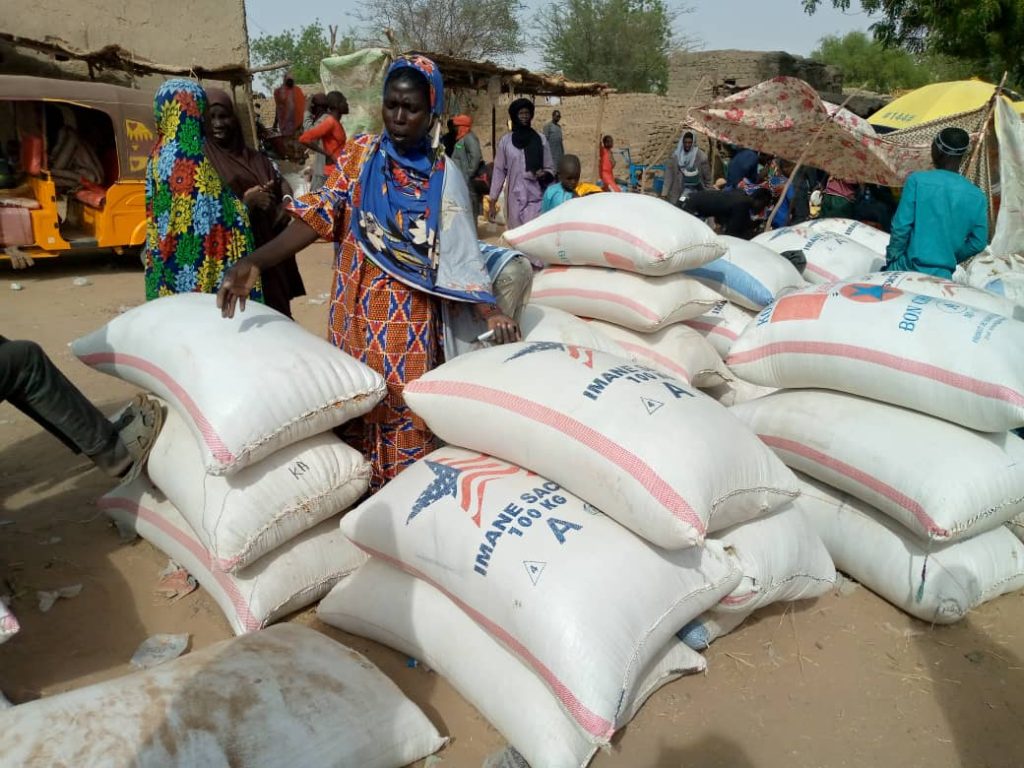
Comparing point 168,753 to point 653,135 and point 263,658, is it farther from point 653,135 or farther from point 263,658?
point 653,135

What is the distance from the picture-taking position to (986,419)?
2305 mm

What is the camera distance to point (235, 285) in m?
2.12

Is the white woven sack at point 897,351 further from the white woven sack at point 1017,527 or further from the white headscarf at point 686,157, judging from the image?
the white headscarf at point 686,157

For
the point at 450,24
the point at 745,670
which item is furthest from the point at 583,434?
the point at 450,24

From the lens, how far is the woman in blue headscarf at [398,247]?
2.26 metres

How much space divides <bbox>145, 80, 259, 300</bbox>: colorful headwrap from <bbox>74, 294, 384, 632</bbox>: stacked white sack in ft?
2.38

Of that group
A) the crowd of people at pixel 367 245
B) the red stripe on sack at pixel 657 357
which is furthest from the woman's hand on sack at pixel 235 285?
the red stripe on sack at pixel 657 357

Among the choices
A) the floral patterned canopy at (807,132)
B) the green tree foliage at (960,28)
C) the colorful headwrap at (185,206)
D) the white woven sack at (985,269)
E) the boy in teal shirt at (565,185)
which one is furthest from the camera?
the green tree foliage at (960,28)

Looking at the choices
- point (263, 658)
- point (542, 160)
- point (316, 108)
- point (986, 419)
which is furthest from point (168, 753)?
point (316, 108)

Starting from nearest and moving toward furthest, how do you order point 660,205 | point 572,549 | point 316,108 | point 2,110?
point 572,549 < point 660,205 < point 2,110 < point 316,108

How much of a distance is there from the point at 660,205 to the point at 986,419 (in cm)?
157

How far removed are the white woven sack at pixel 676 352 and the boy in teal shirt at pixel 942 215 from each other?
1232 mm

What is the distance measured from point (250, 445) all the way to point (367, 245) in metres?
0.76

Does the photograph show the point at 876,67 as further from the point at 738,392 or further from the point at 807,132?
the point at 738,392
